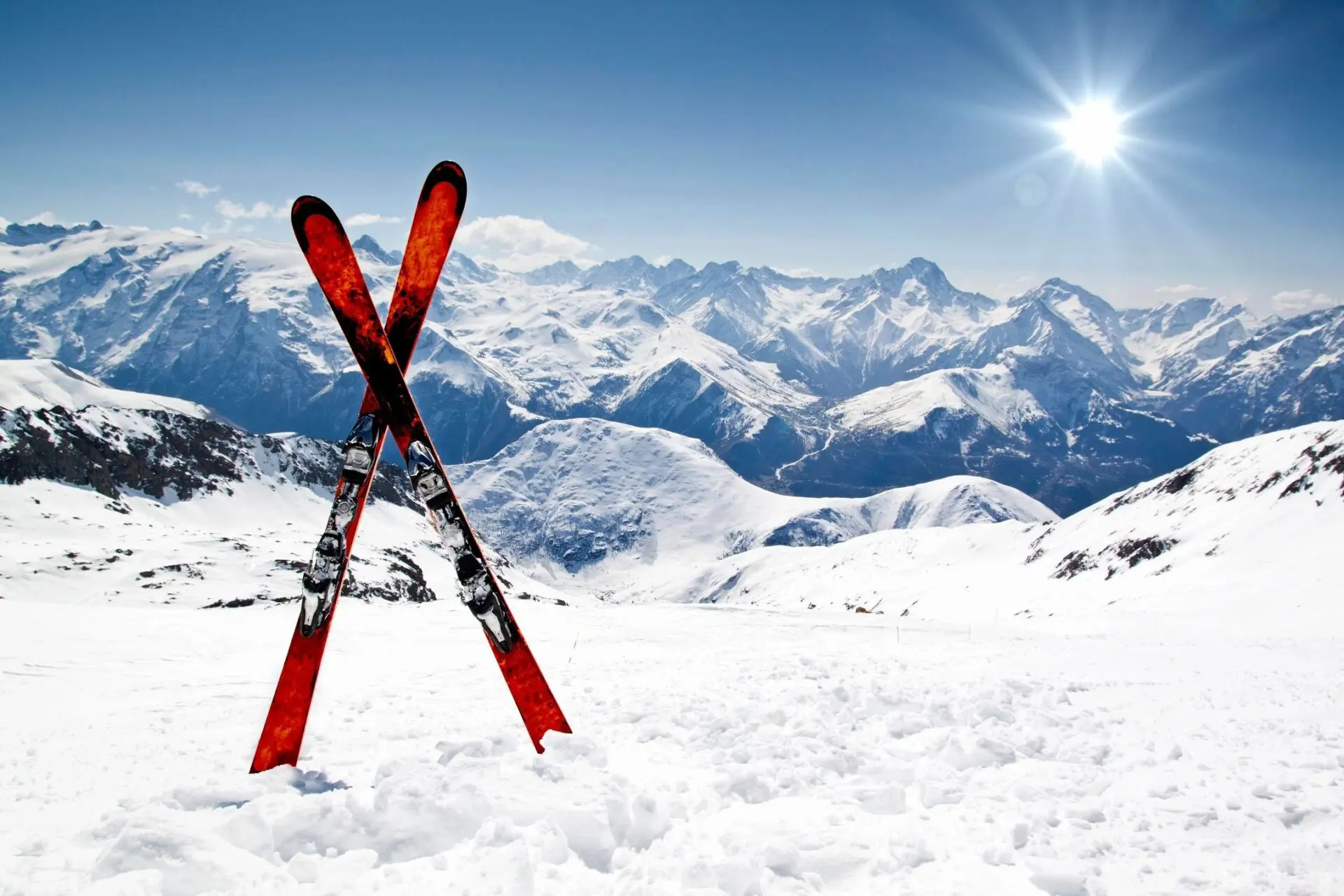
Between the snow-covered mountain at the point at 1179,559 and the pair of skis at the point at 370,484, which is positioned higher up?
the snow-covered mountain at the point at 1179,559

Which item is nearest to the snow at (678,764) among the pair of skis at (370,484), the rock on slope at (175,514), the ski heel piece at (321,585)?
the pair of skis at (370,484)

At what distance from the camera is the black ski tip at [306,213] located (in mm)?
9539

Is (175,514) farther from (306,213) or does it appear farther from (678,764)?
(678,764)

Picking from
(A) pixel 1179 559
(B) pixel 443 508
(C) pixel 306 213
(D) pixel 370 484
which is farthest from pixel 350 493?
(A) pixel 1179 559

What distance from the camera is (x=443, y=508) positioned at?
29.8 ft

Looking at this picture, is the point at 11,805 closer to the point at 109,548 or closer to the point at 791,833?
the point at 791,833

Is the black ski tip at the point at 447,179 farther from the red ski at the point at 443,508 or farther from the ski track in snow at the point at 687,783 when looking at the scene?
the ski track in snow at the point at 687,783

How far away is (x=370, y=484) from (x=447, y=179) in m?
4.58

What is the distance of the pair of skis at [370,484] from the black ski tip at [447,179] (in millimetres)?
17

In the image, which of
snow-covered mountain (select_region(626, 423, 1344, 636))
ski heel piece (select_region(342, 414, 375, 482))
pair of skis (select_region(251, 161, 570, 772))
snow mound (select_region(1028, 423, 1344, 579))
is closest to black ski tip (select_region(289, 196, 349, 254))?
pair of skis (select_region(251, 161, 570, 772))

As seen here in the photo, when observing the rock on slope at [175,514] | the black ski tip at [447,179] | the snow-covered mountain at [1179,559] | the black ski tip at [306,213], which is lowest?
the rock on slope at [175,514]

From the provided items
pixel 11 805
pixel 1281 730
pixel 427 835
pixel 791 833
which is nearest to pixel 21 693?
pixel 11 805

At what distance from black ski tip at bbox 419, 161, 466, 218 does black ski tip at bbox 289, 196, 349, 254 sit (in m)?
1.26

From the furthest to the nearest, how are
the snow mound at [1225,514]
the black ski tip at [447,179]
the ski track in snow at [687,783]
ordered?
the snow mound at [1225,514] → the black ski tip at [447,179] → the ski track in snow at [687,783]
